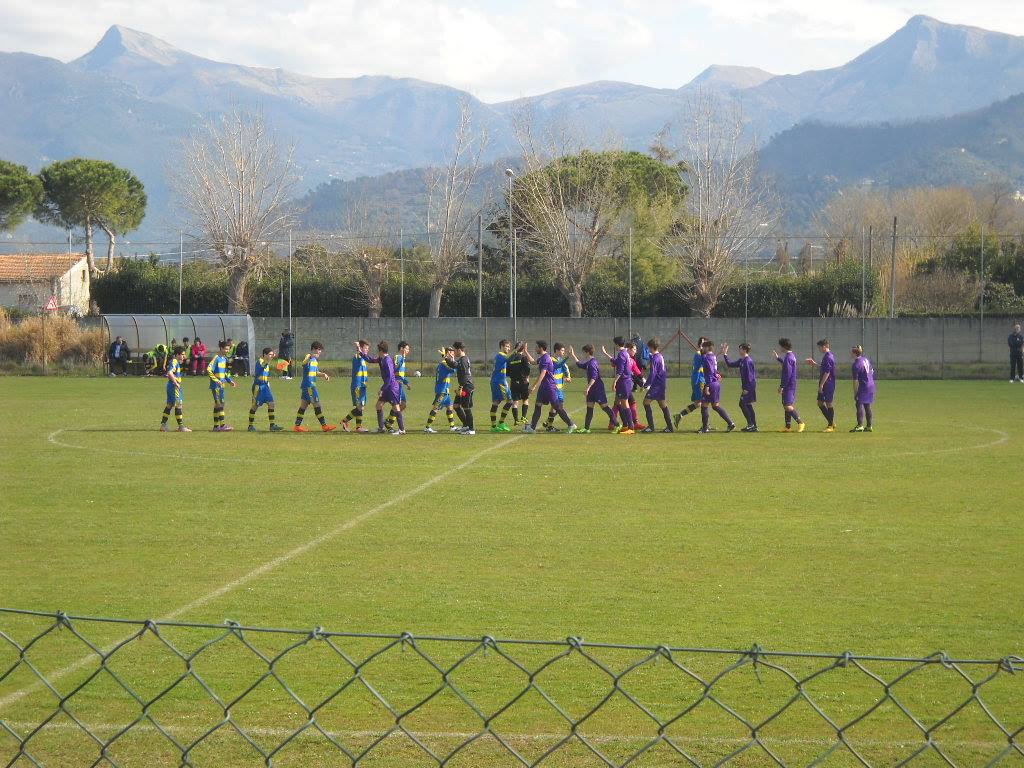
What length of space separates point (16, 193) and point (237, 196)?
2042cm

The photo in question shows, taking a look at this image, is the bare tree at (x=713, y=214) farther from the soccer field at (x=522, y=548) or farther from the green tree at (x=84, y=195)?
the green tree at (x=84, y=195)

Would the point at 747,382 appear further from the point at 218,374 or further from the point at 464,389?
the point at 218,374

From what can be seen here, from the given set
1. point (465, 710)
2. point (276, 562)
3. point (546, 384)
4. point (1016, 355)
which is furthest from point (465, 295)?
point (465, 710)

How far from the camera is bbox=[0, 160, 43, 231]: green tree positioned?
7325 centimetres

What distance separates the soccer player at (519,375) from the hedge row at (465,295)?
29.7 m

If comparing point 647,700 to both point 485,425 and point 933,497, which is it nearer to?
point 933,497

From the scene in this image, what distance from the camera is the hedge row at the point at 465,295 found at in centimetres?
5497

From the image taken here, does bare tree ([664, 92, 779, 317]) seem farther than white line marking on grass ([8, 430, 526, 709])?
Yes

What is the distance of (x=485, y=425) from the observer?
Result: 26.6 meters

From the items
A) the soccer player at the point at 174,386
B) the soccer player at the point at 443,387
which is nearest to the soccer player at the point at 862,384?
the soccer player at the point at 443,387

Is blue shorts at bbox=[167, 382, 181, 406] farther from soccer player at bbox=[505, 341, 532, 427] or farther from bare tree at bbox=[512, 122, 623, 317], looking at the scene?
bare tree at bbox=[512, 122, 623, 317]

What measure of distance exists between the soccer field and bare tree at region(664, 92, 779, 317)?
102 feet

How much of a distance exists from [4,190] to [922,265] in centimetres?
5236

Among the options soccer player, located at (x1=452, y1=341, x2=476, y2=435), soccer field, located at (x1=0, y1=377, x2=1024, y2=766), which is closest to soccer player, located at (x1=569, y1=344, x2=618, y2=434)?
soccer field, located at (x1=0, y1=377, x2=1024, y2=766)
